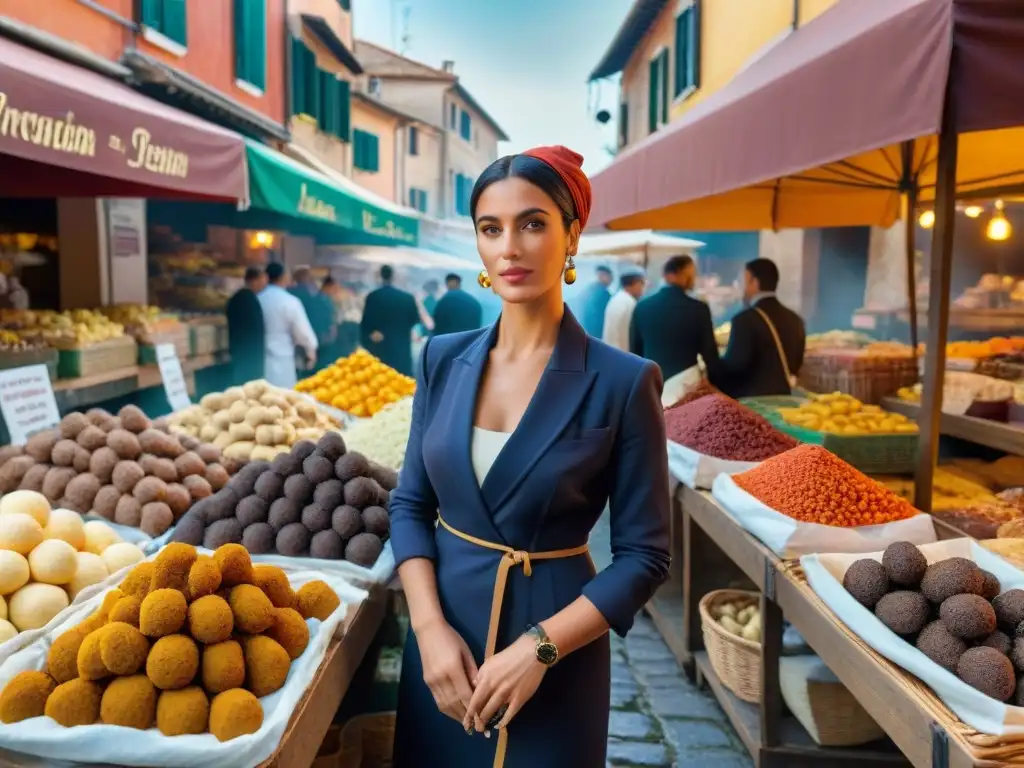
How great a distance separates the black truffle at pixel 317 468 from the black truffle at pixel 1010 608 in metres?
2.05

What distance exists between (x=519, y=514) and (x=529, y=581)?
157mm

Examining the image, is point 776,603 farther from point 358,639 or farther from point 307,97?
point 307,97

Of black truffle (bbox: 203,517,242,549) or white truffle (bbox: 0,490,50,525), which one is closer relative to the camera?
white truffle (bbox: 0,490,50,525)

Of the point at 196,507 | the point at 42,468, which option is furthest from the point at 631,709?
the point at 42,468

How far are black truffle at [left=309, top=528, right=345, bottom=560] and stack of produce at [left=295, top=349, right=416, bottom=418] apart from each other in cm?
320

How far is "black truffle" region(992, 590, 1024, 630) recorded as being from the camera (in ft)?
6.37

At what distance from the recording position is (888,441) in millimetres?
3971

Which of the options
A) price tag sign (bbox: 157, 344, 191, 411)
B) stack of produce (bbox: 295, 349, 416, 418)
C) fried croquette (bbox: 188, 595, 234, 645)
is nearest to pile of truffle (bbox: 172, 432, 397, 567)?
fried croquette (bbox: 188, 595, 234, 645)

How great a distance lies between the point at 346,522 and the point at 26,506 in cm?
99

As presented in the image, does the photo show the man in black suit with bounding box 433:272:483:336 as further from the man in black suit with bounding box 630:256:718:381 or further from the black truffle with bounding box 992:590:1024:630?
the black truffle with bounding box 992:590:1024:630

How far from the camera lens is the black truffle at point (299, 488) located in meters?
2.80

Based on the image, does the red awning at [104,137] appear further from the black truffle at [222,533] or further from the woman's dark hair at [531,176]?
the woman's dark hair at [531,176]

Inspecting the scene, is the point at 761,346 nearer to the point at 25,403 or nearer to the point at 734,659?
the point at 734,659

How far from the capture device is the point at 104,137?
3.67 metres
